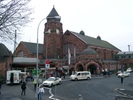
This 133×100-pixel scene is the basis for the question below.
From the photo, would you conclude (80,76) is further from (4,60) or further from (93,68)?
(93,68)

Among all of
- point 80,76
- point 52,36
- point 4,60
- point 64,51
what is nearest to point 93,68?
point 64,51

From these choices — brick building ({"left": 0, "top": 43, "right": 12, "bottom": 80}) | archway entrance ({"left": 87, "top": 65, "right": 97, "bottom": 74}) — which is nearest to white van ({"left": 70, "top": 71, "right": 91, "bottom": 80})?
brick building ({"left": 0, "top": 43, "right": 12, "bottom": 80})

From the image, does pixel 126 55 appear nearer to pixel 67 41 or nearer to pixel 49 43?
pixel 67 41

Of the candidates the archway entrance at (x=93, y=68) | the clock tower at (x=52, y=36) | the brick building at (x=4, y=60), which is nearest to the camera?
the brick building at (x=4, y=60)

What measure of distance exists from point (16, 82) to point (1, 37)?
17475mm

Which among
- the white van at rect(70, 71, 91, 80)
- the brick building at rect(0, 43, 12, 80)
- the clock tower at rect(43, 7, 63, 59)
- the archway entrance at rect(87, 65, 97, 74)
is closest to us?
the brick building at rect(0, 43, 12, 80)

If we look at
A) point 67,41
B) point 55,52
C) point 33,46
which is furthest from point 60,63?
point 33,46

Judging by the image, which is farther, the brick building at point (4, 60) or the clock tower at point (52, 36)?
the clock tower at point (52, 36)

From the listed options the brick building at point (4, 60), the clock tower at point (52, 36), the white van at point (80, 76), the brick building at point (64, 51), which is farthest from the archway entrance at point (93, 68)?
the brick building at point (4, 60)

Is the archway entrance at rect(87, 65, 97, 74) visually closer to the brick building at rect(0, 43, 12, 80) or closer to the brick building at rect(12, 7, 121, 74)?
the brick building at rect(12, 7, 121, 74)

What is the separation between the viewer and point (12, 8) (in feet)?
48.8

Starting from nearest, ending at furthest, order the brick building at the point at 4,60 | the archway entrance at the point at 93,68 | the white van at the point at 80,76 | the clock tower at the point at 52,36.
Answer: the brick building at the point at 4,60, the white van at the point at 80,76, the archway entrance at the point at 93,68, the clock tower at the point at 52,36

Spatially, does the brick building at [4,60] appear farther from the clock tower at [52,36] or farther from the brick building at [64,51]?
the clock tower at [52,36]

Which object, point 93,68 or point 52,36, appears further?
point 52,36
